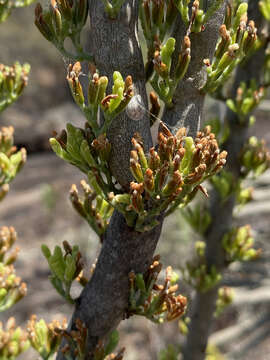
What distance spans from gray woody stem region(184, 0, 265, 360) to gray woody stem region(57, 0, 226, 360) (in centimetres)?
154

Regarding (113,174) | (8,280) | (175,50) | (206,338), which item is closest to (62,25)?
(175,50)

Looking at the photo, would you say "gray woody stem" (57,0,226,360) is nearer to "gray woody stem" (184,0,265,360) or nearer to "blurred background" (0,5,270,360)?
"blurred background" (0,5,270,360)

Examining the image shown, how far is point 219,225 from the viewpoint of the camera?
3889 millimetres

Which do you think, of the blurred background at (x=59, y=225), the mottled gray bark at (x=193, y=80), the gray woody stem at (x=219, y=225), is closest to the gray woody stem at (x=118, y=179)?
the mottled gray bark at (x=193, y=80)

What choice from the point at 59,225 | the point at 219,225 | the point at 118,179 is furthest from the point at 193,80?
the point at 59,225

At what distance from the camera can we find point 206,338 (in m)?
4.17

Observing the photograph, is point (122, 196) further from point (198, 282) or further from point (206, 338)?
point (206, 338)

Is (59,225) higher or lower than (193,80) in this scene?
lower

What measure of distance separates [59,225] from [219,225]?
400 inches

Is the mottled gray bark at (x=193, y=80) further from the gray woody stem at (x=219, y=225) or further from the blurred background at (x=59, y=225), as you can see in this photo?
the gray woody stem at (x=219, y=225)

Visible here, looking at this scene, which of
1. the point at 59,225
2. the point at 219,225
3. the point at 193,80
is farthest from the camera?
the point at 59,225

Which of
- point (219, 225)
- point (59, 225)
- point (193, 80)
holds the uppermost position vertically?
point (193, 80)

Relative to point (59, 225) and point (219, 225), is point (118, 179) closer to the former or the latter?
point (219, 225)

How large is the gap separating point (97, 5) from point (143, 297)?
130cm
